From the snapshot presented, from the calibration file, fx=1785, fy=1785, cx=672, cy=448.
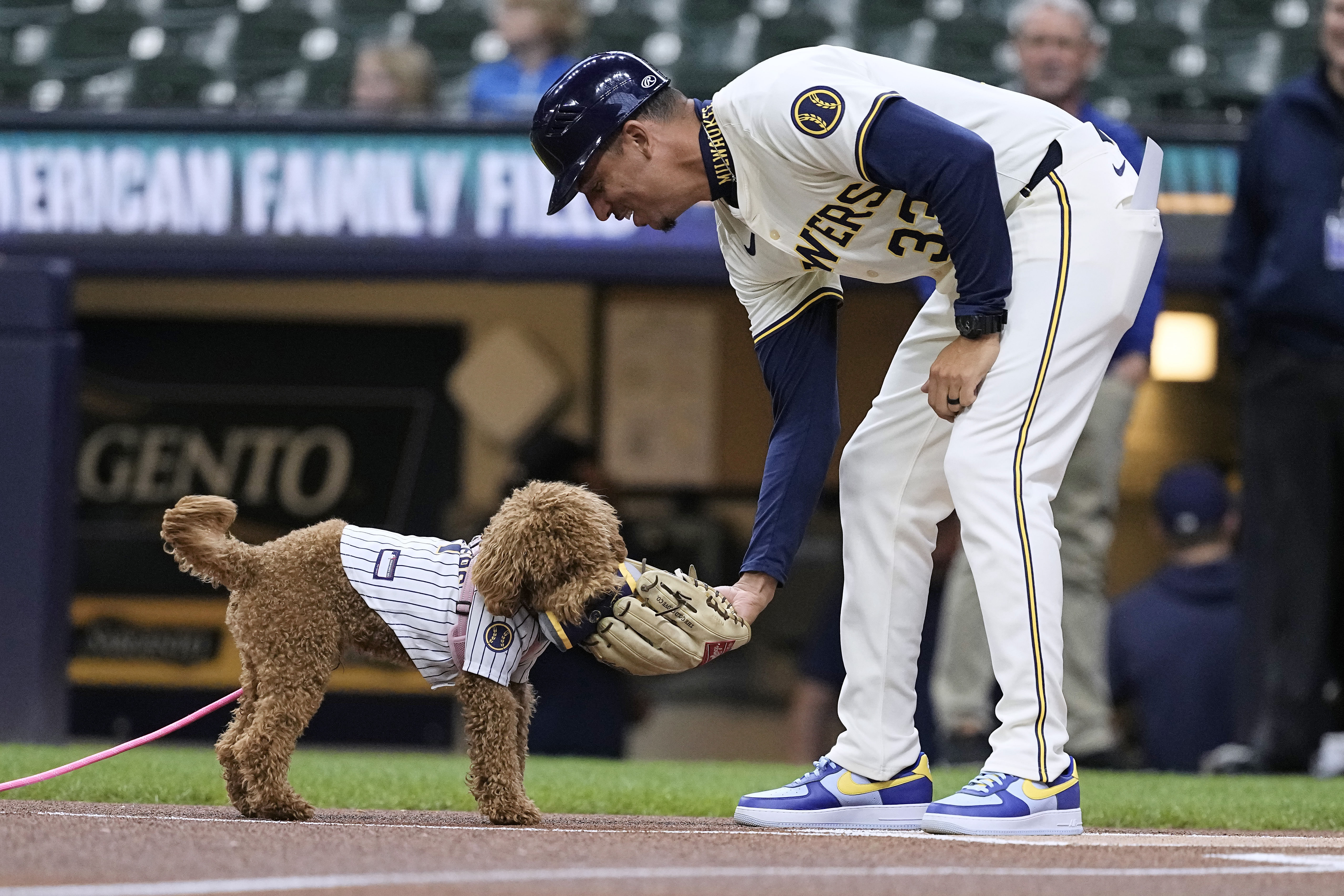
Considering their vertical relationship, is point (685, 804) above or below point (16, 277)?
below

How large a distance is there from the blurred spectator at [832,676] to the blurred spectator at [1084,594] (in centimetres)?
44

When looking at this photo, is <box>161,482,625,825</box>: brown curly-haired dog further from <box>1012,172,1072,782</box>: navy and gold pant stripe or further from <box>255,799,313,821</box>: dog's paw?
<box>1012,172,1072,782</box>: navy and gold pant stripe

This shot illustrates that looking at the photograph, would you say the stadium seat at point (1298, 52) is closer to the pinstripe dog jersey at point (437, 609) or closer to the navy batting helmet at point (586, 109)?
the navy batting helmet at point (586, 109)

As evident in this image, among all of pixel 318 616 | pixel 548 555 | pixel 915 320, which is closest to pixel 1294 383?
pixel 915 320

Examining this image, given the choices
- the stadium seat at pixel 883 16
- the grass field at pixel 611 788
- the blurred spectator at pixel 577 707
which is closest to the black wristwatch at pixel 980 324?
the grass field at pixel 611 788

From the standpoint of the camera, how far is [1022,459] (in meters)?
3.33

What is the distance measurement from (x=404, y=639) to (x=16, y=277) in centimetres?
310

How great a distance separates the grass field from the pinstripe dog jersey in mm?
743

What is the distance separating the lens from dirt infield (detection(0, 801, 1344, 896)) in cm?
244

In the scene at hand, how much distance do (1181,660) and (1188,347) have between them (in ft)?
9.65

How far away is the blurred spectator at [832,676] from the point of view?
236 inches

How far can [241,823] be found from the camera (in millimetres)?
3230

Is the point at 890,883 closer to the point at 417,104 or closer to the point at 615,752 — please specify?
the point at 615,752

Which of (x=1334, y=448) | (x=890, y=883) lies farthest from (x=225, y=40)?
(x=890, y=883)
